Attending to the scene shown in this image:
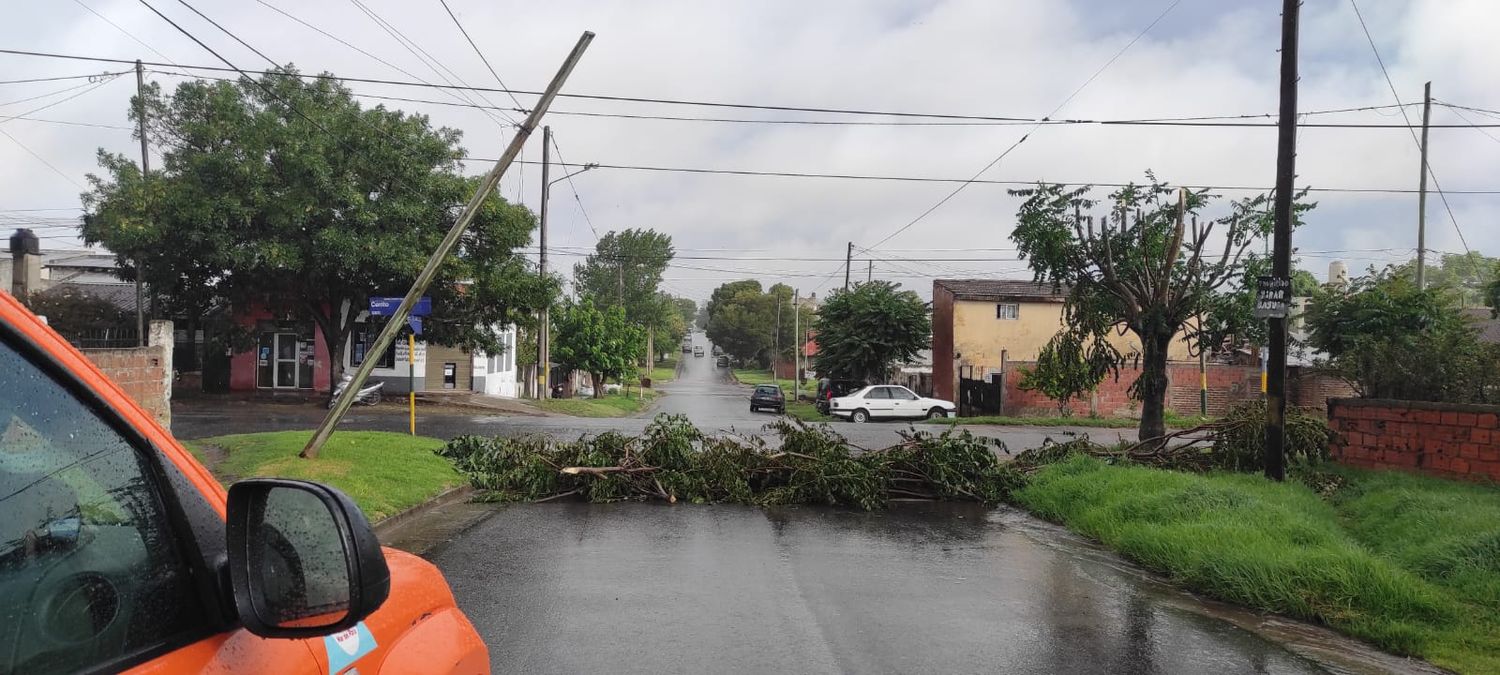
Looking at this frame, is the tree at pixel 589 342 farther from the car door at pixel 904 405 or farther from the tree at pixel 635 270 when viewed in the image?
the tree at pixel 635 270

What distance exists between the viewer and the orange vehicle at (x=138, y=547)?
1535 mm

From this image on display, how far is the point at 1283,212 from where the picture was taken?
12609mm

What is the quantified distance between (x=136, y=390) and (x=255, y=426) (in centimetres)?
900

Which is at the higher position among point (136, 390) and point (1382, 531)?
point (136, 390)

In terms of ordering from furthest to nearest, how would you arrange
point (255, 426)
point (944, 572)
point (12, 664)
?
point (255, 426), point (944, 572), point (12, 664)

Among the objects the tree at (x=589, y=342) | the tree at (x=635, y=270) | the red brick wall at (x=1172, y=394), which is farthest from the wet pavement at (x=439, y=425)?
the tree at (x=635, y=270)

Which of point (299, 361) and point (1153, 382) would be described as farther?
point (299, 361)

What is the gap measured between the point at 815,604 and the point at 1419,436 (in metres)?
8.46

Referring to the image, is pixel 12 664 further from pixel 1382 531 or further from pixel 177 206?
pixel 177 206

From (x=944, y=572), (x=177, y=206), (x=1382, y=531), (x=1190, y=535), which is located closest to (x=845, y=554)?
(x=944, y=572)

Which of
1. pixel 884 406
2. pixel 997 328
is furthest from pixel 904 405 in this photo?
pixel 997 328

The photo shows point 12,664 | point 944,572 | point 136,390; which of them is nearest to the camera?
point 12,664

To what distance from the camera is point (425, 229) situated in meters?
27.0

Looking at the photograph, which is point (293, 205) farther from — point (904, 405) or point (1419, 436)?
point (1419, 436)
